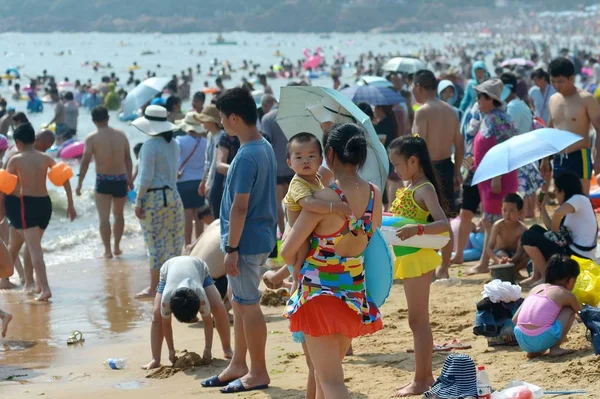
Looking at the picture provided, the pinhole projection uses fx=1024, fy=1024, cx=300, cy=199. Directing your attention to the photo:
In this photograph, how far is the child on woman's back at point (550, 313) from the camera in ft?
17.4

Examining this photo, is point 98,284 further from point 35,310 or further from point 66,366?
point 66,366

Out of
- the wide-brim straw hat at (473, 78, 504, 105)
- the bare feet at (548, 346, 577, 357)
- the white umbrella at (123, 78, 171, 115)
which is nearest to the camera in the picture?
the bare feet at (548, 346, 577, 357)

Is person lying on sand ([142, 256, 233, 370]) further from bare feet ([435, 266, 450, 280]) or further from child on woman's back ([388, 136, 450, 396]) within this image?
bare feet ([435, 266, 450, 280])

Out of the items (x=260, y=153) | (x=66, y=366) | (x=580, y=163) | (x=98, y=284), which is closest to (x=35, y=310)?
(x=98, y=284)

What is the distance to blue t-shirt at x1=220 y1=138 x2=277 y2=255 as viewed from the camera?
5199mm

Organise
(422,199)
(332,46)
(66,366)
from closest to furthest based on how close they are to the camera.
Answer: (422,199)
(66,366)
(332,46)

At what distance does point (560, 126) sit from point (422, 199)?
10.8 ft

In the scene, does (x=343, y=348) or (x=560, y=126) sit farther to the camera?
(x=560, y=126)

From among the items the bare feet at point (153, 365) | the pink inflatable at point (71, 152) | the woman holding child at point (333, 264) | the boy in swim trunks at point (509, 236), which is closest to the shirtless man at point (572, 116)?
the boy in swim trunks at point (509, 236)

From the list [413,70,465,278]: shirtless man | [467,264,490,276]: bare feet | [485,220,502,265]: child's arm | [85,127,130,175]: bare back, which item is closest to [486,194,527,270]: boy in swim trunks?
[485,220,502,265]: child's arm

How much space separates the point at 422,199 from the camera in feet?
16.3

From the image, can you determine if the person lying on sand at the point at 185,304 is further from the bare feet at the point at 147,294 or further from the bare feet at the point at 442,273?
the bare feet at the point at 147,294

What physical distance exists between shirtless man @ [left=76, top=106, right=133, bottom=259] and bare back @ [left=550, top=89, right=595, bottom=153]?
4.62 meters

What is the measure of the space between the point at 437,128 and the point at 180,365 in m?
Result: 3.16
